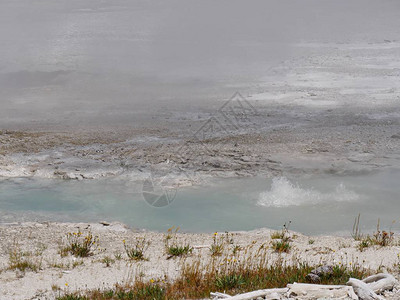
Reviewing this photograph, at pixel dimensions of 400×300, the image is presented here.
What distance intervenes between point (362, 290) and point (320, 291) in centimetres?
42

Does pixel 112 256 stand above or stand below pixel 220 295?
below

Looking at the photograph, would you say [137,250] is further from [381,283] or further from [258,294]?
[381,283]

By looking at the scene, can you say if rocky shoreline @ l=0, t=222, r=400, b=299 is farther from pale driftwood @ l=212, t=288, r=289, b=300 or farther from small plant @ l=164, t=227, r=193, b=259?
pale driftwood @ l=212, t=288, r=289, b=300

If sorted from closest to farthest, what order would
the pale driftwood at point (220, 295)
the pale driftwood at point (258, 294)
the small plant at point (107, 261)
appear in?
the pale driftwood at point (258, 294)
the pale driftwood at point (220, 295)
the small plant at point (107, 261)

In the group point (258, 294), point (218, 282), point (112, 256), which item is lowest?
point (112, 256)

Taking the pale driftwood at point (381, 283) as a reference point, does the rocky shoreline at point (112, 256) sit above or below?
below

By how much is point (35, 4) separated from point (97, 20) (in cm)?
881

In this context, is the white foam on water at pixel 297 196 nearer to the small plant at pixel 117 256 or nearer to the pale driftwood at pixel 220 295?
the small plant at pixel 117 256

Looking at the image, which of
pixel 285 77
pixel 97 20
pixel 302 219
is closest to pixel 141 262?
pixel 302 219

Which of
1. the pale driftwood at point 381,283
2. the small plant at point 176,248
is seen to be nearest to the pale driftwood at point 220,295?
the pale driftwood at point 381,283

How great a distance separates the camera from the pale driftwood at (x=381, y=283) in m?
5.57

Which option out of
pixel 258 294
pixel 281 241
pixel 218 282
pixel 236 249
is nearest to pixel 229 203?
pixel 281 241

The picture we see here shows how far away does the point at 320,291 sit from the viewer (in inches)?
219

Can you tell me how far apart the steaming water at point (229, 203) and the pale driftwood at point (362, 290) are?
12.5 ft
